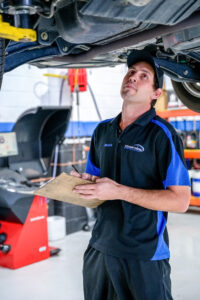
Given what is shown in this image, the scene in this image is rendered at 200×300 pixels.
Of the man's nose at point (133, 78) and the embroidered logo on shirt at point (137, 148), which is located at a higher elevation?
the man's nose at point (133, 78)

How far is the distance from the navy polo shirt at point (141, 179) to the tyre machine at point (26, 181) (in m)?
1.57

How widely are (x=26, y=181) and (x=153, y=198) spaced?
2.48 meters

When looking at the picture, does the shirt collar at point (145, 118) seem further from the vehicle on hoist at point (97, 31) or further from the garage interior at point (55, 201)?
the garage interior at point (55, 201)

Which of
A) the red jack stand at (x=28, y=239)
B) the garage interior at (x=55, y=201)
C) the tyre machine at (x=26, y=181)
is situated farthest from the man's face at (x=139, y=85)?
the red jack stand at (x=28, y=239)

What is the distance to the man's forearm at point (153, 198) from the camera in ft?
4.93

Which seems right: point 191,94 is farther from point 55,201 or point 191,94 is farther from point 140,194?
point 55,201

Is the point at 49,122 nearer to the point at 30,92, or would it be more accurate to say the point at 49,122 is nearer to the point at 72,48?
the point at 30,92

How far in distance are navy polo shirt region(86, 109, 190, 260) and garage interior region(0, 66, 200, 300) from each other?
3.68 feet

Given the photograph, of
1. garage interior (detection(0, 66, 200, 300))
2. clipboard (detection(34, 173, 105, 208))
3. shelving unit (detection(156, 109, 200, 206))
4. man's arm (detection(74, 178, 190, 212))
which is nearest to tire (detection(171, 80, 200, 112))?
garage interior (detection(0, 66, 200, 300))

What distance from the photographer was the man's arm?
1.45 meters

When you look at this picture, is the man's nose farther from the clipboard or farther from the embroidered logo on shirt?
the clipboard

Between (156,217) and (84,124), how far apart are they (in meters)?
4.30

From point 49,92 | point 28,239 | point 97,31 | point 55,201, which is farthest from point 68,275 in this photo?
point 49,92

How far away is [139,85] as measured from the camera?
170 centimetres
